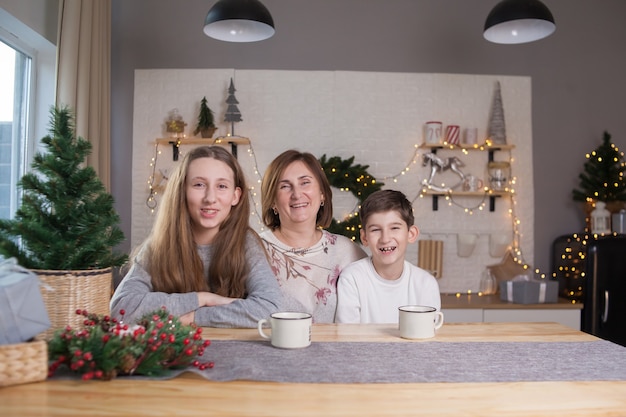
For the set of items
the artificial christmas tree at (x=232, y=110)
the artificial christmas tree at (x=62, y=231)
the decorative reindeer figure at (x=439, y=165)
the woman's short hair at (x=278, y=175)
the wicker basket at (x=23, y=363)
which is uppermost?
the artificial christmas tree at (x=232, y=110)

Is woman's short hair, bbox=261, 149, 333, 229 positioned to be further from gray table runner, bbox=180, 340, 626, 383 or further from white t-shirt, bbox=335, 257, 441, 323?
gray table runner, bbox=180, 340, 626, 383

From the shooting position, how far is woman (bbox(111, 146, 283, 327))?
1.72 meters

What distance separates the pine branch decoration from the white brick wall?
39cm

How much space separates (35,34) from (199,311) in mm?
2407

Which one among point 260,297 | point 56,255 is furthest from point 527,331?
point 56,255

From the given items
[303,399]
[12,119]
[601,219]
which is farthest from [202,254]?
[601,219]

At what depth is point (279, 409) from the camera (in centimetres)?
95

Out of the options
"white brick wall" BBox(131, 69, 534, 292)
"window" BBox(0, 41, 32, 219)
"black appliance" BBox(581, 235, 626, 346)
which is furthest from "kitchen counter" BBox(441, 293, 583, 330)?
"window" BBox(0, 41, 32, 219)

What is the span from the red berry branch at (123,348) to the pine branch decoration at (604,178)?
12.7 ft

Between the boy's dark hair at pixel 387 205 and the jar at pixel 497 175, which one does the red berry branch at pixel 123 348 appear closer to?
the boy's dark hair at pixel 387 205

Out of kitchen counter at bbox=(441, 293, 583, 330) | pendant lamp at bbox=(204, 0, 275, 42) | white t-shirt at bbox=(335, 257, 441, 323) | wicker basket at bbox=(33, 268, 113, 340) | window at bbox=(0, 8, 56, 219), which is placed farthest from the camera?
kitchen counter at bbox=(441, 293, 583, 330)


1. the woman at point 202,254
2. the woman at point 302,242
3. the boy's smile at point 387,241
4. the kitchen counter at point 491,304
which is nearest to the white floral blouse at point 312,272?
the woman at point 302,242

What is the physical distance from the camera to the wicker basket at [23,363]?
1.04 m

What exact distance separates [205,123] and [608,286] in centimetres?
282
